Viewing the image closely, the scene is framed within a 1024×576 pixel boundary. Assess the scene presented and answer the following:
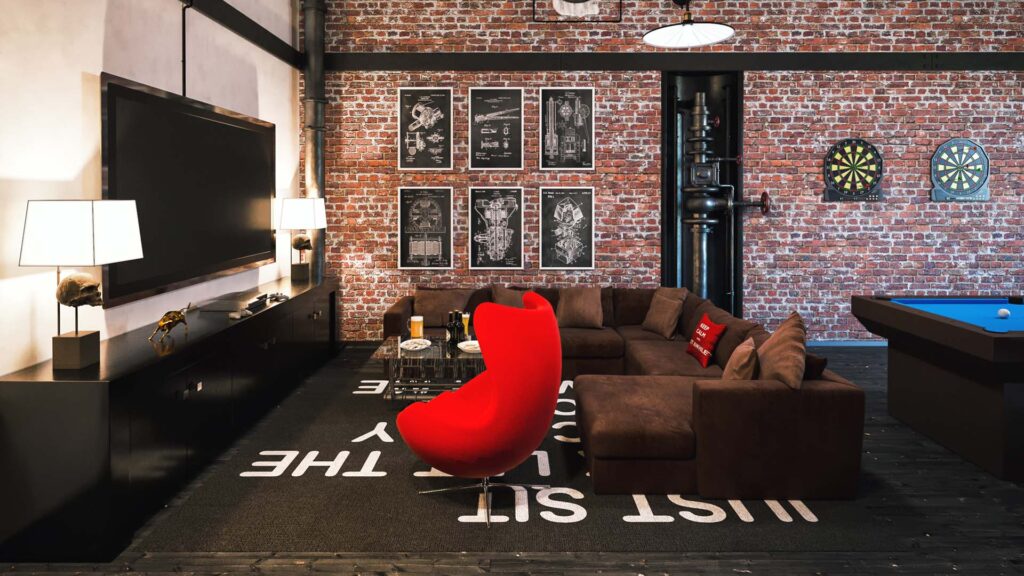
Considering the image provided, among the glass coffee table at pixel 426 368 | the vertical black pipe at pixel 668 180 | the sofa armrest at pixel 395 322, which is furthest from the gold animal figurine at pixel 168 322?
the vertical black pipe at pixel 668 180

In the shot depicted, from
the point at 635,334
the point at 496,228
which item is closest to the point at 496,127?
the point at 496,228

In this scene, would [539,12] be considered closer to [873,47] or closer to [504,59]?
[504,59]

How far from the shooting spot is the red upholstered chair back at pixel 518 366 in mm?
3492

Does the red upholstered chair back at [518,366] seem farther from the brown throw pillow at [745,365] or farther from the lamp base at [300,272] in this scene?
the lamp base at [300,272]

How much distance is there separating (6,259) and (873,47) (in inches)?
315

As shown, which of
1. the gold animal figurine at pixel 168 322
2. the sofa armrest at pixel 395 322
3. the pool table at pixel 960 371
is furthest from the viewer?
the sofa armrest at pixel 395 322

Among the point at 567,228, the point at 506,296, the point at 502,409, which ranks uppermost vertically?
the point at 567,228

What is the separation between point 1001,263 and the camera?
8.13 m

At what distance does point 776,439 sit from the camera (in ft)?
12.9

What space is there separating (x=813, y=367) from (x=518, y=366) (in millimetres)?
1700

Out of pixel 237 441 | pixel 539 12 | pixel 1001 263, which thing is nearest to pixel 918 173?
pixel 1001 263


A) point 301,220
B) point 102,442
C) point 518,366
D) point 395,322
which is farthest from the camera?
point 301,220

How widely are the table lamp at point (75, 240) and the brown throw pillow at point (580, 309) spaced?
14.0ft

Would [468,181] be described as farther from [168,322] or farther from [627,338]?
[168,322]
